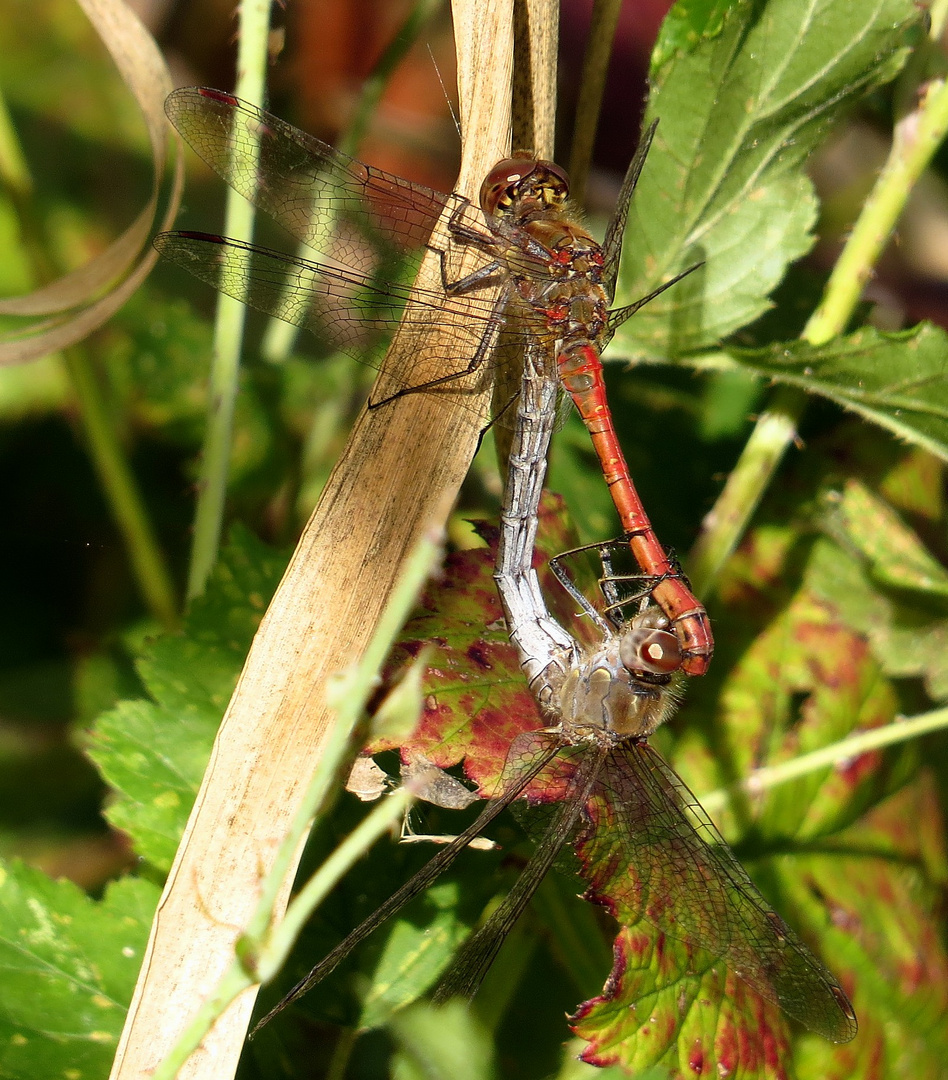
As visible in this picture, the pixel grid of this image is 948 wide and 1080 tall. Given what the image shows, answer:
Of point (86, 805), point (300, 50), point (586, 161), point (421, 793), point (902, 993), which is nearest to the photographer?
point (421, 793)

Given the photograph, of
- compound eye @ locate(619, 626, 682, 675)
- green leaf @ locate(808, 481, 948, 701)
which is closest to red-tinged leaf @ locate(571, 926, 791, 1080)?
compound eye @ locate(619, 626, 682, 675)

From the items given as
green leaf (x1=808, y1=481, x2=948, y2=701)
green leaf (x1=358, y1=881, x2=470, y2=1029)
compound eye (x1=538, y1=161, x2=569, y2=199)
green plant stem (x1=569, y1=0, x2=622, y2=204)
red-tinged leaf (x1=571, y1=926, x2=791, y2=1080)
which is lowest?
green leaf (x1=358, y1=881, x2=470, y2=1029)

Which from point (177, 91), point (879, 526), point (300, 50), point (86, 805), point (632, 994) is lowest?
point (86, 805)

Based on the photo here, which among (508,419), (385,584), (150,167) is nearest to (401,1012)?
(385,584)

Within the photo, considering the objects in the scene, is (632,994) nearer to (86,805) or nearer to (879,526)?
(879,526)

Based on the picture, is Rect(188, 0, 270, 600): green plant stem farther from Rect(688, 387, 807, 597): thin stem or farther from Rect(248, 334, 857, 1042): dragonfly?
Rect(688, 387, 807, 597): thin stem

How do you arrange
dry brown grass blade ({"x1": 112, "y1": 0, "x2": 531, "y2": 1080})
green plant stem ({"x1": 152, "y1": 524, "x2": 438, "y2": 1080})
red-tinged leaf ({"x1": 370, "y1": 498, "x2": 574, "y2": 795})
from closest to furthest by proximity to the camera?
green plant stem ({"x1": 152, "y1": 524, "x2": 438, "y2": 1080}) < dry brown grass blade ({"x1": 112, "y1": 0, "x2": 531, "y2": 1080}) < red-tinged leaf ({"x1": 370, "y1": 498, "x2": 574, "y2": 795})
